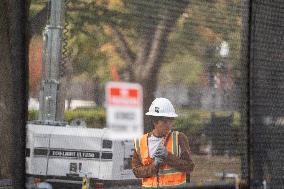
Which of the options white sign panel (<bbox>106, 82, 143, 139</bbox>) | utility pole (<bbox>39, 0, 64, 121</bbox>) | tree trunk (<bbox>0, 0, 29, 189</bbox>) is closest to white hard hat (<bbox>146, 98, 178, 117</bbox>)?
white sign panel (<bbox>106, 82, 143, 139</bbox>)

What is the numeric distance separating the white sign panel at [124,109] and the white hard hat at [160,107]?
109 millimetres

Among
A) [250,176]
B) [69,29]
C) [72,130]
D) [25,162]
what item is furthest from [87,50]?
[250,176]

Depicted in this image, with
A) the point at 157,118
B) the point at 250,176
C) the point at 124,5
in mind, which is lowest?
the point at 250,176

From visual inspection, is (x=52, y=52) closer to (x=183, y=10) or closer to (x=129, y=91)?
(x=129, y=91)

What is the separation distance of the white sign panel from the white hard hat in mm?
109

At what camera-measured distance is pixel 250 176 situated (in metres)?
4.94

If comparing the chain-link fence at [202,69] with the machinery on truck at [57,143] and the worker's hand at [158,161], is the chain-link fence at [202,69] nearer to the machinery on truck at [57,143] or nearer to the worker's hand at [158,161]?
the machinery on truck at [57,143]

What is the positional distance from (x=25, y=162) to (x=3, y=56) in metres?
0.51

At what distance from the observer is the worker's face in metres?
4.26

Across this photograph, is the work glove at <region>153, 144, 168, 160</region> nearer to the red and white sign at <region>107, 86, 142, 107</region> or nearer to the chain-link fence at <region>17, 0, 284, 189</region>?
the chain-link fence at <region>17, 0, 284, 189</region>

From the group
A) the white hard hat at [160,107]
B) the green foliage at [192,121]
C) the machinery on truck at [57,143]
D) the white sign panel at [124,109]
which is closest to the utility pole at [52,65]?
the machinery on truck at [57,143]

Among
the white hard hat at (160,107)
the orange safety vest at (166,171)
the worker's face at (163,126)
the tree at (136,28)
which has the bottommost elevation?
the orange safety vest at (166,171)

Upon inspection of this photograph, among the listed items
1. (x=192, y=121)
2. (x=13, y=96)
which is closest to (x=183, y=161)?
(x=192, y=121)

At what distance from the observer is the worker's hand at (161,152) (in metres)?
4.43
